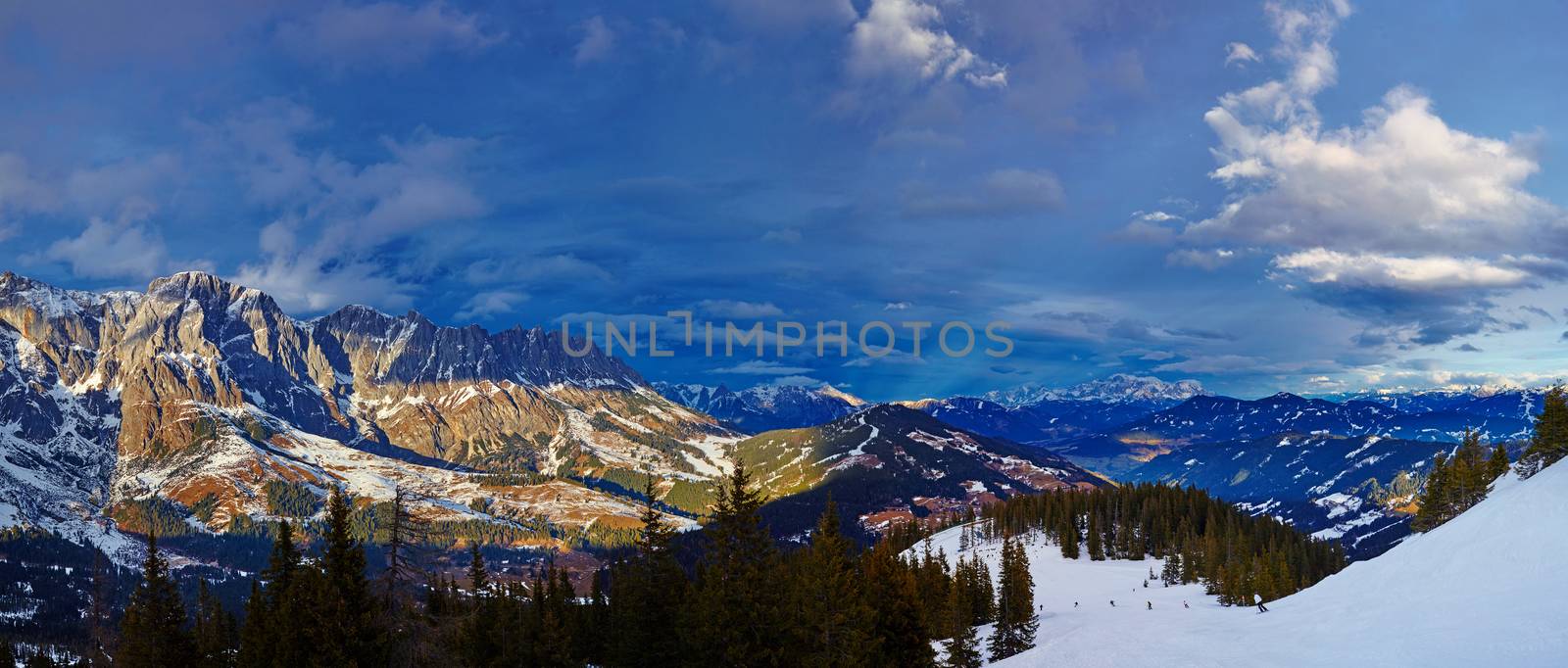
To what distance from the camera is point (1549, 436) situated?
349ft

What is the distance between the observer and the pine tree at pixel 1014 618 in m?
93.1

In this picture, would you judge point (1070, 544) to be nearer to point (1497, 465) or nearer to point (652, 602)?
point (1497, 465)

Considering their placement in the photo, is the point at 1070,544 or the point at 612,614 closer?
the point at 612,614

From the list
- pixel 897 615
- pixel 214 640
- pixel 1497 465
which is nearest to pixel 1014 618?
pixel 897 615

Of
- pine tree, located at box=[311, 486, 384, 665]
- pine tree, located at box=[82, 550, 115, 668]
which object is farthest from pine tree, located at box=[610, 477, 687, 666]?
pine tree, located at box=[82, 550, 115, 668]

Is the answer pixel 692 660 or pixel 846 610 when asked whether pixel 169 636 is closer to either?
pixel 692 660

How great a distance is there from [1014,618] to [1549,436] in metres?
77.6

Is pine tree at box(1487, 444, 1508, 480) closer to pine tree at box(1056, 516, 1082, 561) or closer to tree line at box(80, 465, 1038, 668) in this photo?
pine tree at box(1056, 516, 1082, 561)

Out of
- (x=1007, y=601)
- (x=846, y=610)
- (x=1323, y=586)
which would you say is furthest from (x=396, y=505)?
(x=1007, y=601)

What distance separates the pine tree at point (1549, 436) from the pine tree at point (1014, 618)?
70376mm

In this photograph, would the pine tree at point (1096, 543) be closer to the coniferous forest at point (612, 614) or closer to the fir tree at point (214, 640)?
the coniferous forest at point (612, 614)

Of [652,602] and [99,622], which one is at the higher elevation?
[652,602]

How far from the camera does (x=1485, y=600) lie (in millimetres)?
45594

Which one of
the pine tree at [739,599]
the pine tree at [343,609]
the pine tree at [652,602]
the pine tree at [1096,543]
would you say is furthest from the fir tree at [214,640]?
the pine tree at [1096,543]
